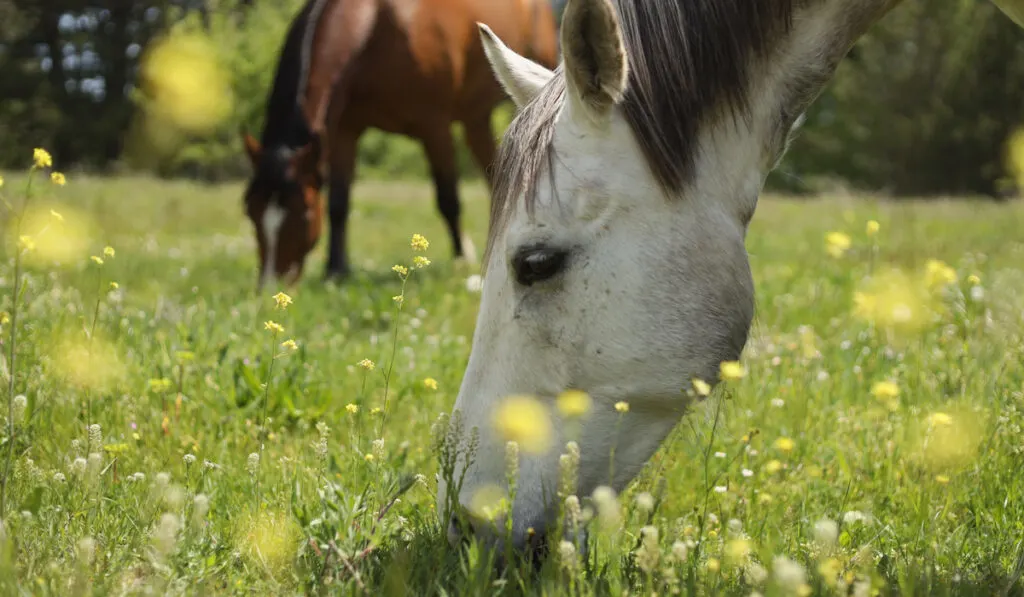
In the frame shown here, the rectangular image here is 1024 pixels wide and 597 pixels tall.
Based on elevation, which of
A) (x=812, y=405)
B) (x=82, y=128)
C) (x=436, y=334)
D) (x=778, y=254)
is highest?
(x=812, y=405)

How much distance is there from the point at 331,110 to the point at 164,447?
459 centimetres

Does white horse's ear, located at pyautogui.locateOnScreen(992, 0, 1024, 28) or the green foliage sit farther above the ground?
white horse's ear, located at pyautogui.locateOnScreen(992, 0, 1024, 28)

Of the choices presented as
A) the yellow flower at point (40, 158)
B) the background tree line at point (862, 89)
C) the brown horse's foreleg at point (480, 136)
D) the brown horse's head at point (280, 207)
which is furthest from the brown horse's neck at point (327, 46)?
the background tree line at point (862, 89)

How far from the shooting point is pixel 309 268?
8477 mm

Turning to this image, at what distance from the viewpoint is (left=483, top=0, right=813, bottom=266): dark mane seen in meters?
2.01

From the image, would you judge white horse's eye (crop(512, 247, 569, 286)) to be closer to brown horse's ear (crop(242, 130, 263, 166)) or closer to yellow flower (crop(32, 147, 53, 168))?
yellow flower (crop(32, 147, 53, 168))

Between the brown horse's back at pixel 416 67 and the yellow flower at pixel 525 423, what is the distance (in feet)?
17.8

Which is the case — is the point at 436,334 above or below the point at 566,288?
below

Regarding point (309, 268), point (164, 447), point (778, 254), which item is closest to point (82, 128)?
point (309, 268)

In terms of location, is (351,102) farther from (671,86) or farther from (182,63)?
(182,63)

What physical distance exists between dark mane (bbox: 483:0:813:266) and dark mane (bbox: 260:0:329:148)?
184 inches

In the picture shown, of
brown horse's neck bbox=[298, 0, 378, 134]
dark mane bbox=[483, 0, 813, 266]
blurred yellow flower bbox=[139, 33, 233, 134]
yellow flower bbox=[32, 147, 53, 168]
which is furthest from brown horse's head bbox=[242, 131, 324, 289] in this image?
blurred yellow flower bbox=[139, 33, 233, 134]

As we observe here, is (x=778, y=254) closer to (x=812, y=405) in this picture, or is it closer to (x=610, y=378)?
(x=812, y=405)

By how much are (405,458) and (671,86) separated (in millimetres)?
1443
